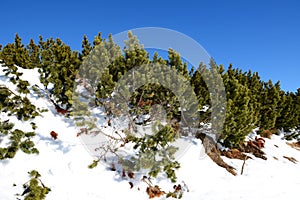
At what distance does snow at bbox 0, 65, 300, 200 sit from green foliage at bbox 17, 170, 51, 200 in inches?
6.7

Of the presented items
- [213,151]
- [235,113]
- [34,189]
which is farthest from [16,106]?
[235,113]

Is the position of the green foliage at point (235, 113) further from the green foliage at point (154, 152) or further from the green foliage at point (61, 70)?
the green foliage at point (61, 70)

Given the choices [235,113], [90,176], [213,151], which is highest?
[235,113]

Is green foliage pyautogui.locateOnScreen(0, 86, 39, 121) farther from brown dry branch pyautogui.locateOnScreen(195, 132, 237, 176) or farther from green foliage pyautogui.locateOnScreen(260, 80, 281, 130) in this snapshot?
green foliage pyautogui.locateOnScreen(260, 80, 281, 130)

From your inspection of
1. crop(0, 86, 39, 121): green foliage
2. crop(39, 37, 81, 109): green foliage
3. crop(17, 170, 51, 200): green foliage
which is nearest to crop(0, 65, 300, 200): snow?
crop(17, 170, 51, 200): green foliage

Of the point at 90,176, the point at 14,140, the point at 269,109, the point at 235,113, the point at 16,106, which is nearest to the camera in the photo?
the point at 14,140

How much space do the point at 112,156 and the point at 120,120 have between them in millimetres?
2286

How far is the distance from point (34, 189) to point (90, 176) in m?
2.24

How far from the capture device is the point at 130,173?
9633 mm

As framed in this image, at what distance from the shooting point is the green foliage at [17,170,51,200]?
6953 millimetres

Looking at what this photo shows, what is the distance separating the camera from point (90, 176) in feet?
29.1

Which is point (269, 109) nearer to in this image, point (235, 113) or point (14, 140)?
point (235, 113)

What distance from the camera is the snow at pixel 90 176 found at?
8.00 metres

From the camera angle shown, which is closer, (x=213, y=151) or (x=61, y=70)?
(x=61, y=70)
